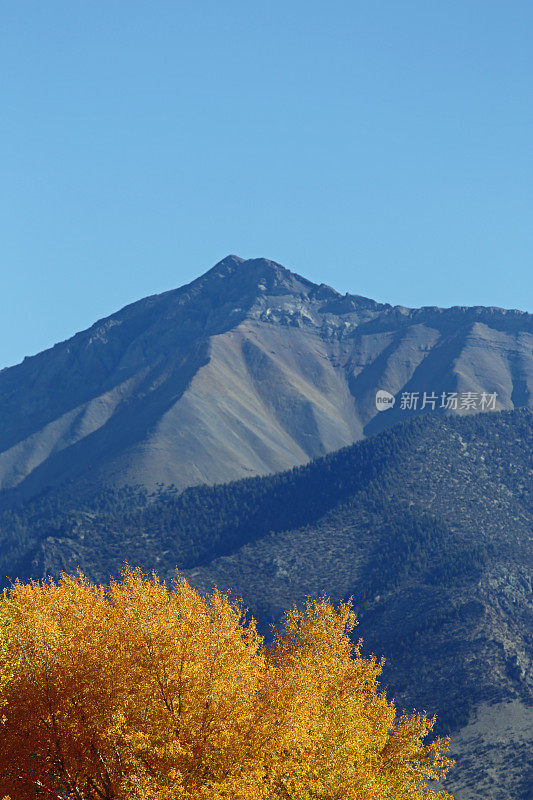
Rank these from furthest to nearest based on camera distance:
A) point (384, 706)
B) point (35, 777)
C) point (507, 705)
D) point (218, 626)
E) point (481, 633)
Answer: point (481, 633) < point (507, 705) < point (384, 706) < point (218, 626) < point (35, 777)

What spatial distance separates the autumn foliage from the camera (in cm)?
4903

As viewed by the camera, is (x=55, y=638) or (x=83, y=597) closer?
(x=55, y=638)

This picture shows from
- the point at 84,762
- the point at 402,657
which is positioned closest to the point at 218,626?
the point at 84,762

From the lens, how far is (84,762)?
50.6 m

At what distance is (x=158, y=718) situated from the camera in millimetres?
50406

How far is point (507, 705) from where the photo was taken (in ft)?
561

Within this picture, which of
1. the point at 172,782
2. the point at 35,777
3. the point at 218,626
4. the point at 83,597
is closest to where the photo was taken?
the point at 172,782

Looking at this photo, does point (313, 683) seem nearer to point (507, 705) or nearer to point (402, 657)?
point (507, 705)

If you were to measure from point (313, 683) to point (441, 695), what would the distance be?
130700mm

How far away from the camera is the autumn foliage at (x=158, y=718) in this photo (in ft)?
161

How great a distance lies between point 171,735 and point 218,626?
26.6 ft

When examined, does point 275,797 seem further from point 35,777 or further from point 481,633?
point 481,633

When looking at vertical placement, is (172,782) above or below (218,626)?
below

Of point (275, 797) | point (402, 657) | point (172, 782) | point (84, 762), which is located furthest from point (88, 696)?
point (402, 657)
